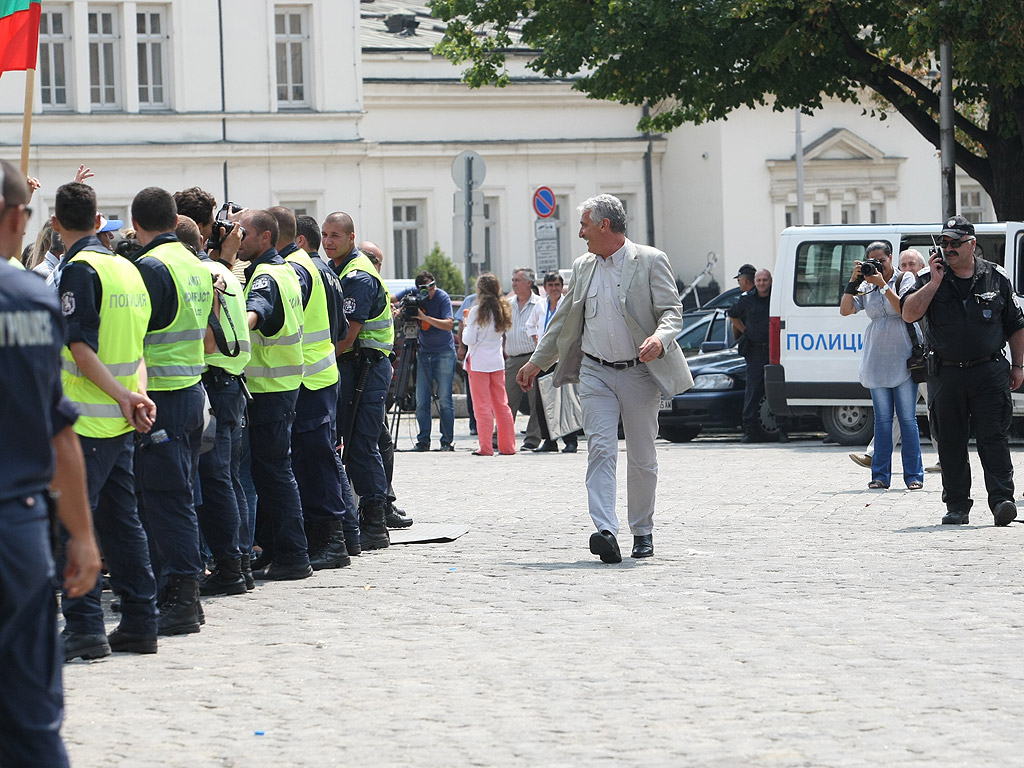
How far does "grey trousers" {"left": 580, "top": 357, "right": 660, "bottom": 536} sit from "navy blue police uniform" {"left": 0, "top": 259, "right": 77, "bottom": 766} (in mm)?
6045

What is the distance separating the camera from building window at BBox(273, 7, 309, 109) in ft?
130

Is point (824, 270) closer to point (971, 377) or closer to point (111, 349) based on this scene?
point (971, 377)

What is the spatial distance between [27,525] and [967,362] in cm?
849

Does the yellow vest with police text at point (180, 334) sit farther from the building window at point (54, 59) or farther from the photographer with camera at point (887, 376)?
the building window at point (54, 59)

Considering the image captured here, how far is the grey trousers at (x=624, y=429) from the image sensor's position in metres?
9.70

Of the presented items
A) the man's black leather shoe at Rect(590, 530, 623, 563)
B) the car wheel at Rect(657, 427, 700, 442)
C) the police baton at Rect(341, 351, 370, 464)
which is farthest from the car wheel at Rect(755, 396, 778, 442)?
the man's black leather shoe at Rect(590, 530, 623, 563)

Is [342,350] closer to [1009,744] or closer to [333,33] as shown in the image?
[1009,744]

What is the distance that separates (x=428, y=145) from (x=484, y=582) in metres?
33.9

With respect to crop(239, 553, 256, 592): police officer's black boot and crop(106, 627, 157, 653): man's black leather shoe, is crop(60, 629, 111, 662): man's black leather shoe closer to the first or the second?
crop(106, 627, 157, 653): man's black leather shoe

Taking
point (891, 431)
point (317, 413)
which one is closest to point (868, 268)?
point (891, 431)

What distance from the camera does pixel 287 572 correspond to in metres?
9.37

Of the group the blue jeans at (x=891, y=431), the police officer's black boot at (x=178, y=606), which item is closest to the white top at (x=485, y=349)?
the blue jeans at (x=891, y=431)

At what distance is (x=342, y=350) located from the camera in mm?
10555

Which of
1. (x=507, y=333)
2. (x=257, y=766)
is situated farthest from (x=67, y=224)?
(x=507, y=333)
